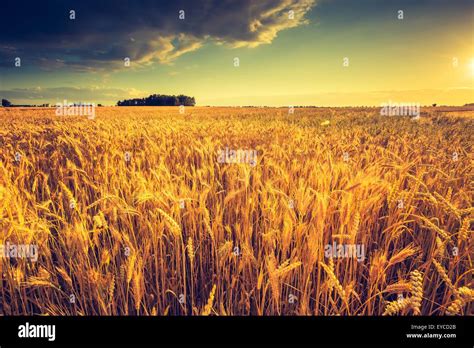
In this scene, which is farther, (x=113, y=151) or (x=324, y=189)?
(x=113, y=151)

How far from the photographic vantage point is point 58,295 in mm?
1569

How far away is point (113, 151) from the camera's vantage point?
3.05m

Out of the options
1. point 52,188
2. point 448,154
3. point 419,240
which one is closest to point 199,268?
point 419,240

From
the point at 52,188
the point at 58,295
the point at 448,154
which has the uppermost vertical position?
the point at 448,154

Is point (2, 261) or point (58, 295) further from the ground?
point (2, 261)

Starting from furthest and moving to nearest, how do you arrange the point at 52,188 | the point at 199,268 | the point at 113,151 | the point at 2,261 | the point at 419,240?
the point at 113,151
the point at 52,188
the point at 419,240
the point at 199,268
the point at 2,261

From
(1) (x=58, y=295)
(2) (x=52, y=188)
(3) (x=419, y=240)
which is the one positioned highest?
(2) (x=52, y=188)
